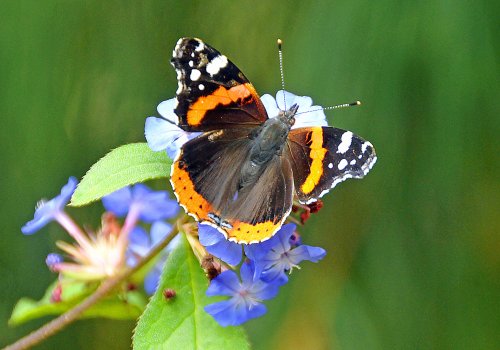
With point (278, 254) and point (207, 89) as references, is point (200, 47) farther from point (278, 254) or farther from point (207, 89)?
point (278, 254)

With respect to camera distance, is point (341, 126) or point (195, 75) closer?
point (195, 75)

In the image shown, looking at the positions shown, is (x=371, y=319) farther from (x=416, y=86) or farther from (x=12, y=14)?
(x=12, y=14)

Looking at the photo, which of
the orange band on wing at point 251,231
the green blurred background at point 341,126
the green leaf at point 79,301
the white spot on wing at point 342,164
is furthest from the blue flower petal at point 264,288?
the green blurred background at point 341,126

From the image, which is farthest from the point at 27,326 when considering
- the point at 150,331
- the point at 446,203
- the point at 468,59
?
the point at 468,59

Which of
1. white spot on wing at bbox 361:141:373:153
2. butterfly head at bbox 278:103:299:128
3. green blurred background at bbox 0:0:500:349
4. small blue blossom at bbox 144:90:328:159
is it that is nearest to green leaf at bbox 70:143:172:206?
small blue blossom at bbox 144:90:328:159

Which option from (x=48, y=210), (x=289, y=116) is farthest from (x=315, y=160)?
(x=48, y=210)

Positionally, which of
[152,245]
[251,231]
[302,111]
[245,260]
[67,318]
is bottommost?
[152,245]
